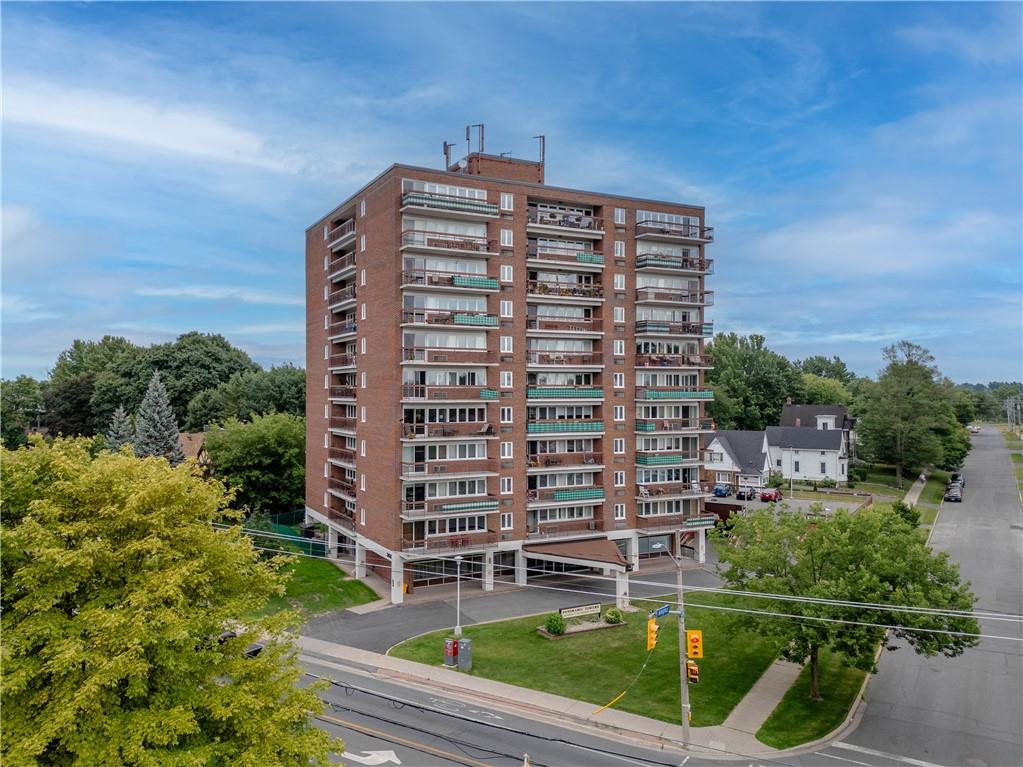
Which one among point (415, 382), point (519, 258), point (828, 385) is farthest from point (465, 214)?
point (828, 385)

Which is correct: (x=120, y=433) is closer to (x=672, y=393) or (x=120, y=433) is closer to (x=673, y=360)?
(x=672, y=393)

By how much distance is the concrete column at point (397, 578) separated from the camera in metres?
38.6

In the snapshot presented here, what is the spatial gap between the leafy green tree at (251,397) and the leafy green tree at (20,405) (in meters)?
30.5

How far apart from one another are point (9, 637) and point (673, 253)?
4443cm

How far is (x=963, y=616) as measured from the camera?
22.4m

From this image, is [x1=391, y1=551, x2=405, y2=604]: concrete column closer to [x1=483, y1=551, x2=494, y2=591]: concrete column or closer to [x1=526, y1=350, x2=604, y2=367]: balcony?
[x1=483, y1=551, x2=494, y2=591]: concrete column

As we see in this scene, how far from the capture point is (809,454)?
270ft

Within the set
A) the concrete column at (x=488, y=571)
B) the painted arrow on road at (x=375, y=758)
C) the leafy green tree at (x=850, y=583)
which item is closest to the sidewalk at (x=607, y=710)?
the leafy green tree at (x=850, y=583)

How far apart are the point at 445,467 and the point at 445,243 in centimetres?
1387

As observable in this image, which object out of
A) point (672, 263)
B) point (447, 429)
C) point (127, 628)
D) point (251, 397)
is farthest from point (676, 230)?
point (251, 397)

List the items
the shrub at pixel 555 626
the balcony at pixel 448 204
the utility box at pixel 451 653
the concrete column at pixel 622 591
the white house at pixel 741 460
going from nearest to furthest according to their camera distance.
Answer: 1. the utility box at pixel 451 653
2. the shrub at pixel 555 626
3. the concrete column at pixel 622 591
4. the balcony at pixel 448 204
5. the white house at pixel 741 460

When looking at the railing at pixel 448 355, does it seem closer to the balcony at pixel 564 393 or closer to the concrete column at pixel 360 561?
the balcony at pixel 564 393

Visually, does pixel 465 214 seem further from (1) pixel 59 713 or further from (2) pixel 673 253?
(1) pixel 59 713

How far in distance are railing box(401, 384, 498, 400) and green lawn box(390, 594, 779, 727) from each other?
529 inches
